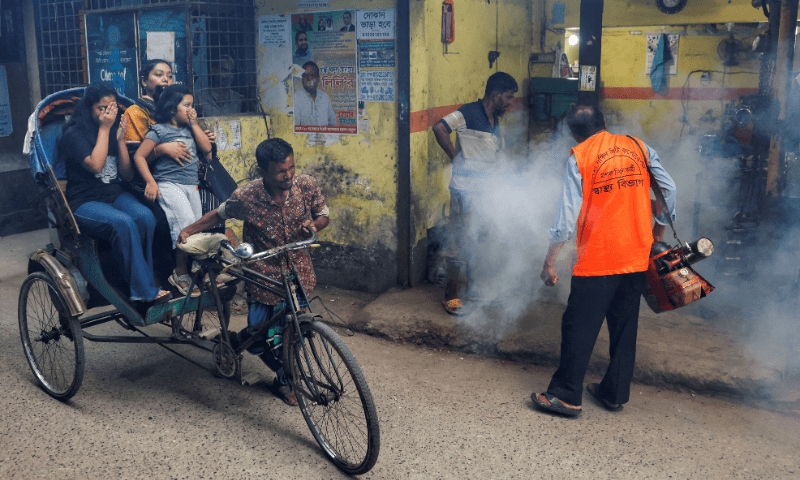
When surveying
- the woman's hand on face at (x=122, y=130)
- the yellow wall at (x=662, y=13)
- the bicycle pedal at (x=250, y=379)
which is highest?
the yellow wall at (x=662, y=13)

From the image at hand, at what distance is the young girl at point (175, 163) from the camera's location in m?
4.82

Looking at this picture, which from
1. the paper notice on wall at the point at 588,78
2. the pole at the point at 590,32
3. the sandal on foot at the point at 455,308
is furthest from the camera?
the paper notice on wall at the point at 588,78

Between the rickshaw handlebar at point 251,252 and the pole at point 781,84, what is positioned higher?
the pole at point 781,84

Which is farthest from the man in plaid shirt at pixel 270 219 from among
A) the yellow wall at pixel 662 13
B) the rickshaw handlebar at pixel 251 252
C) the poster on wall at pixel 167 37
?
the yellow wall at pixel 662 13

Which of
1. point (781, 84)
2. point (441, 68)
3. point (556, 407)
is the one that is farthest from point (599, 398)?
point (441, 68)

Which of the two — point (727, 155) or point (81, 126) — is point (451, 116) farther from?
point (727, 155)

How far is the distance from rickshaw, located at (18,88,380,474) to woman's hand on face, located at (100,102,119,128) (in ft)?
1.34

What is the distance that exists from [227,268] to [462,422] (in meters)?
1.83

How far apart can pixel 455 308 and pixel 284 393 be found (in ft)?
6.47

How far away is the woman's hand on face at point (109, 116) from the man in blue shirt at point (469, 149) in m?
2.80

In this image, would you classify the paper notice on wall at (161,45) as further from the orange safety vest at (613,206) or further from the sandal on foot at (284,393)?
the orange safety vest at (613,206)

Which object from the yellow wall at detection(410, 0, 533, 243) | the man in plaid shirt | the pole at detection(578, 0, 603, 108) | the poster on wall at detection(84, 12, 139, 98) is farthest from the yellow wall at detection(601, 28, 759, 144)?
the man in plaid shirt

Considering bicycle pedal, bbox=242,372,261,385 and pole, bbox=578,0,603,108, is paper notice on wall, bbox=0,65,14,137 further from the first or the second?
pole, bbox=578,0,603,108

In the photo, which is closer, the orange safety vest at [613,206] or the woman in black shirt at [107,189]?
the orange safety vest at [613,206]
